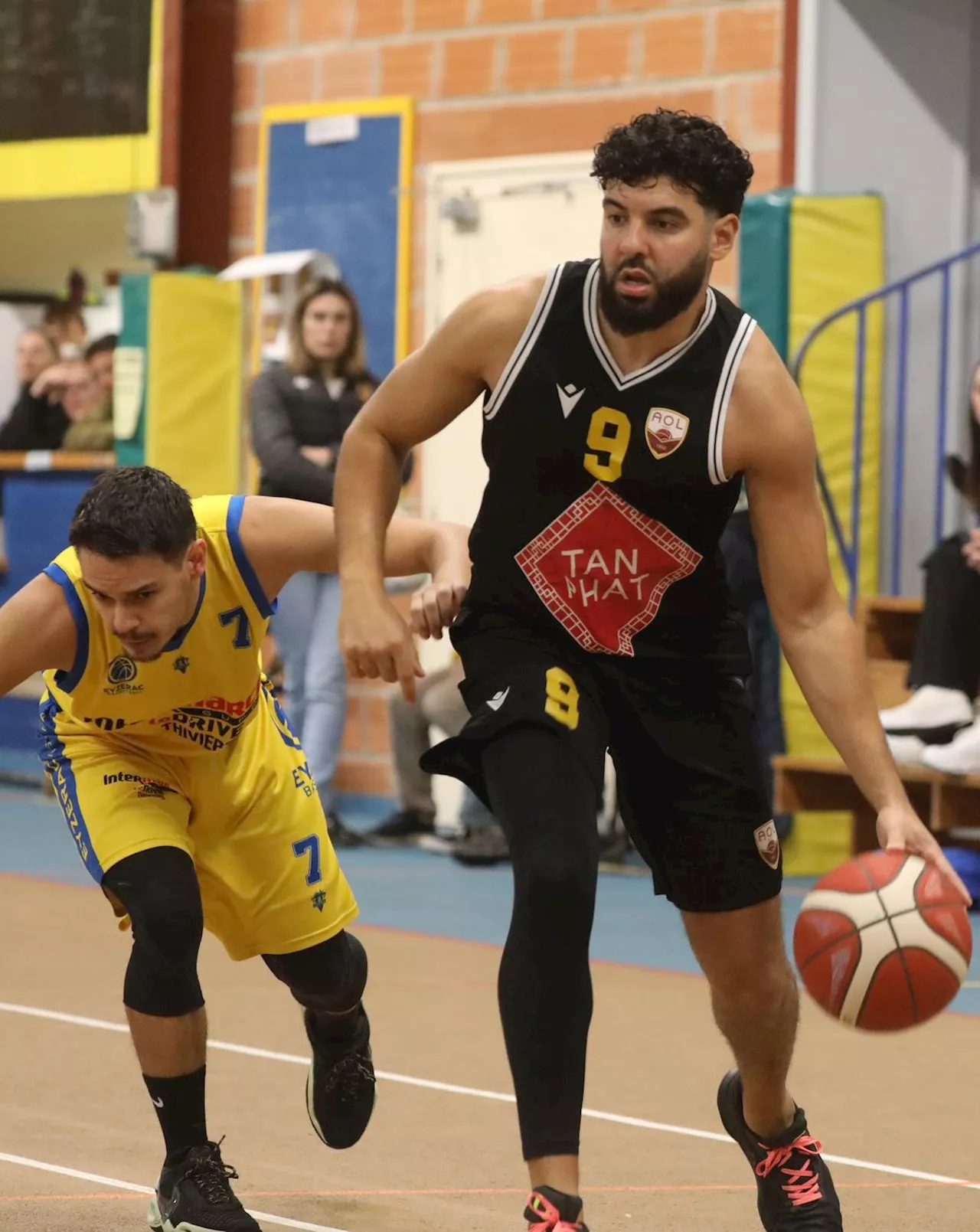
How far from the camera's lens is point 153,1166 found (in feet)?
14.9

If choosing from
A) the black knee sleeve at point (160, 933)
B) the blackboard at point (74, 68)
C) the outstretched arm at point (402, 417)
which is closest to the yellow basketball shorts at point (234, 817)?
the black knee sleeve at point (160, 933)

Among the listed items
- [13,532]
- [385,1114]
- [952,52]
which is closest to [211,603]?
[385,1114]

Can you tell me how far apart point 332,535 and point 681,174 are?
100 centimetres

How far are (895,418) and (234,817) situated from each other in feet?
18.0

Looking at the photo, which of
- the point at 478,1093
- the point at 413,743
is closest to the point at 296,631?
the point at 413,743

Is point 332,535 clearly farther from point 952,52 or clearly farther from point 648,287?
point 952,52

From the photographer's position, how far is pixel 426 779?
973 cm

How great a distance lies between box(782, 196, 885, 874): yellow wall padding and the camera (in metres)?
8.98

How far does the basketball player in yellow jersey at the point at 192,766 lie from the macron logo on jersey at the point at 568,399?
333mm

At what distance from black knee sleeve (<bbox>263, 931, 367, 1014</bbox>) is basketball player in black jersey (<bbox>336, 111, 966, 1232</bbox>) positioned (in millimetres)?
918

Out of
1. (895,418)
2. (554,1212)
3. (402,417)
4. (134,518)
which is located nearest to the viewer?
(554,1212)

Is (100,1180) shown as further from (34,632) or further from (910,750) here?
(910,750)

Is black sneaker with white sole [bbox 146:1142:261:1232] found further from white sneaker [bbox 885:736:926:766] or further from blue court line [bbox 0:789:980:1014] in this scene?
white sneaker [bbox 885:736:926:766]

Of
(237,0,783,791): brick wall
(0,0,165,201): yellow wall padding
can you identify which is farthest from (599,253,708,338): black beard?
(0,0,165,201): yellow wall padding
